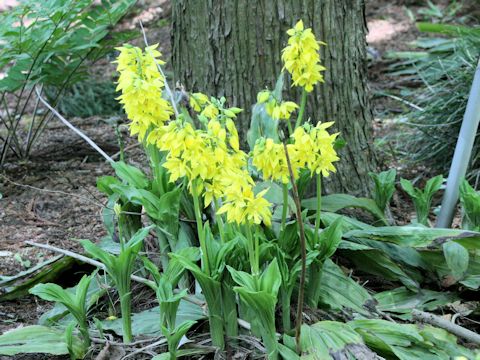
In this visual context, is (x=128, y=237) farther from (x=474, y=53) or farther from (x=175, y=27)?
(x=474, y=53)

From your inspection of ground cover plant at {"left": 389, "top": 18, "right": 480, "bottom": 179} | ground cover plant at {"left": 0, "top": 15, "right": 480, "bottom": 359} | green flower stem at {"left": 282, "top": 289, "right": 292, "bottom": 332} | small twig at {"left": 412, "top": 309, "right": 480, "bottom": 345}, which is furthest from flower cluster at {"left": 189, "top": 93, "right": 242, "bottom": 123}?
ground cover plant at {"left": 389, "top": 18, "right": 480, "bottom": 179}

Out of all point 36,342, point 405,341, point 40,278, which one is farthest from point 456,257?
point 40,278

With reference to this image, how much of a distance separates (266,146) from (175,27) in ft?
5.12

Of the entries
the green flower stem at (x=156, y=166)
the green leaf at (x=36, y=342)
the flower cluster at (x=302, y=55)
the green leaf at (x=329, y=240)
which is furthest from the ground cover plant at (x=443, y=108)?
the green leaf at (x=36, y=342)

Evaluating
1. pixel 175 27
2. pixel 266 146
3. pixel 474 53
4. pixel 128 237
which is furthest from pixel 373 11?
pixel 266 146

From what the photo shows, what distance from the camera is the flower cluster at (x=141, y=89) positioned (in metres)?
2.50

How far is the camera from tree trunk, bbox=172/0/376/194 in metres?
3.41

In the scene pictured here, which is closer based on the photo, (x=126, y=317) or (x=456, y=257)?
(x=126, y=317)

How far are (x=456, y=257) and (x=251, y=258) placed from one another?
954mm

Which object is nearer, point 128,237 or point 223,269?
point 223,269

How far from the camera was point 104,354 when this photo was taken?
2670mm

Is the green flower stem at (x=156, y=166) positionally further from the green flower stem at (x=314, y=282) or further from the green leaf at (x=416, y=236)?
→ the green leaf at (x=416, y=236)

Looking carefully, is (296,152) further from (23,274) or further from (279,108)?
(23,274)

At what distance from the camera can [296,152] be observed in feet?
7.77
